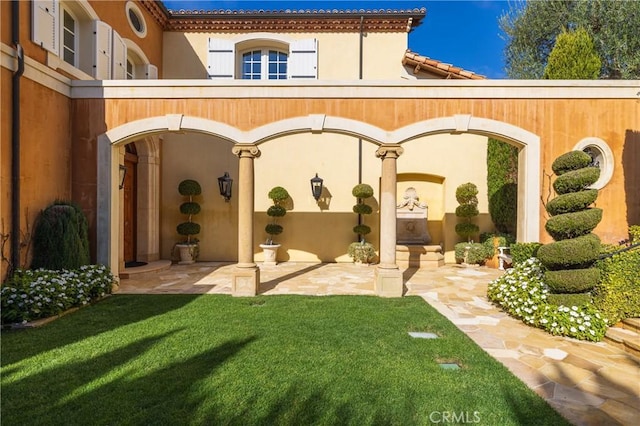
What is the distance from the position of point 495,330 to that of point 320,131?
4857mm

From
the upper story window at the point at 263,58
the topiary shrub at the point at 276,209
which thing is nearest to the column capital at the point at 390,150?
the topiary shrub at the point at 276,209

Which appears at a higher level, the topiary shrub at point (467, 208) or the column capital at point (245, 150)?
the column capital at point (245, 150)

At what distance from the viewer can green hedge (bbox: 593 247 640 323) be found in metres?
4.55

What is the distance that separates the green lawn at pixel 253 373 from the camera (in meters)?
2.72

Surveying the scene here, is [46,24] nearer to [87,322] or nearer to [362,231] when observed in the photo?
[87,322]

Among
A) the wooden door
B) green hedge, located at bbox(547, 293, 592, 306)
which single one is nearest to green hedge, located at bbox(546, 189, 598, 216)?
green hedge, located at bbox(547, 293, 592, 306)

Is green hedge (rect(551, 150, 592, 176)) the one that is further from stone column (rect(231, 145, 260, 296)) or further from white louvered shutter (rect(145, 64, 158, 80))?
white louvered shutter (rect(145, 64, 158, 80))

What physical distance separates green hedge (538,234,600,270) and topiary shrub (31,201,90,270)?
8.31 metres

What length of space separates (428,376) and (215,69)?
37.2ft

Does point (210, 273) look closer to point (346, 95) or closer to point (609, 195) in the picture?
point (346, 95)

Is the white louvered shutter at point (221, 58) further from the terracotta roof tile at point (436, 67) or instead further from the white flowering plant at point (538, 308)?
the white flowering plant at point (538, 308)

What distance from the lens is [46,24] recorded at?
6020mm

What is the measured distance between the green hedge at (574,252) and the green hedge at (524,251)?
1384mm

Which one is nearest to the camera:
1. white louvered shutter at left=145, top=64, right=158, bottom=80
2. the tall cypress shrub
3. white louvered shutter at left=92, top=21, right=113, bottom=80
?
white louvered shutter at left=92, top=21, right=113, bottom=80
